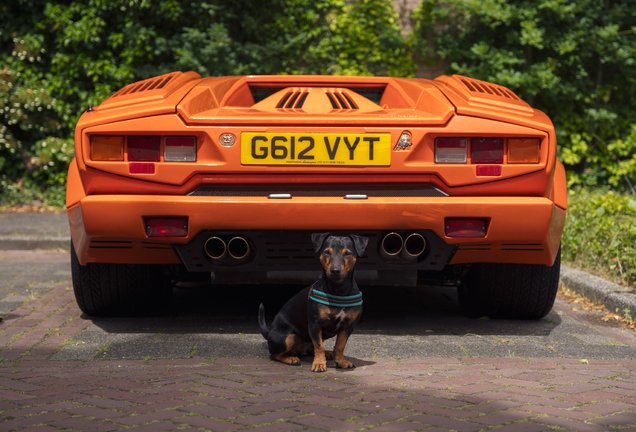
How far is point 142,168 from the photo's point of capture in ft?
10.9

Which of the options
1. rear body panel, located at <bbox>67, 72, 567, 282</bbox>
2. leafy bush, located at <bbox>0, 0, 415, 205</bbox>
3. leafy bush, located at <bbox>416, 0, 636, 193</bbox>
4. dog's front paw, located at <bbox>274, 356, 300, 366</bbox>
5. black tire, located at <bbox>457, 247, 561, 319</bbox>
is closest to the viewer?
dog's front paw, located at <bbox>274, 356, 300, 366</bbox>

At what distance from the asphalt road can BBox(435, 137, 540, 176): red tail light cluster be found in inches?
37.3

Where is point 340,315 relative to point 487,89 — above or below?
below

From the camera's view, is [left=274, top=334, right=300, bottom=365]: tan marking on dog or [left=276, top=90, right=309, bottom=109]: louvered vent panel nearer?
[left=274, top=334, right=300, bottom=365]: tan marking on dog

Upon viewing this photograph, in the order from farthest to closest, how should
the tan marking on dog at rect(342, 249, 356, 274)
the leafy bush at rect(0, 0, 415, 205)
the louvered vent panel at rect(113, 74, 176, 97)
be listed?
the leafy bush at rect(0, 0, 415, 205)
the louvered vent panel at rect(113, 74, 176, 97)
the tan marking on dog at rect(342, 249, 356, 274)

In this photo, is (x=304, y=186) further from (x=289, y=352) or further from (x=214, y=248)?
(x=289, y=352)

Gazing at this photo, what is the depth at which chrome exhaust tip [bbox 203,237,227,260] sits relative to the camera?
347 centimetres

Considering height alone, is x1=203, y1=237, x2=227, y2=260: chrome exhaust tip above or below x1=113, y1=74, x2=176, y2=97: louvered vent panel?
below

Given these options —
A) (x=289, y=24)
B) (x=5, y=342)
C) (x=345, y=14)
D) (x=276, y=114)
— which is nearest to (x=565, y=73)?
(x=345, y=14)

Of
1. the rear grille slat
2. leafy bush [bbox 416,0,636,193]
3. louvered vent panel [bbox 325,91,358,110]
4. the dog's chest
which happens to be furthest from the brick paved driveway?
leafy bush [bbox 416,0,636,193]

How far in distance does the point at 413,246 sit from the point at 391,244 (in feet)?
0.37

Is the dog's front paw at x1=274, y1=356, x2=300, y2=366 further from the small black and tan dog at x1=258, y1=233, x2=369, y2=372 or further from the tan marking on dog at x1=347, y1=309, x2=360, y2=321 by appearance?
the tan marking on dog at x1=347, y1=309, x2=360, y2=321

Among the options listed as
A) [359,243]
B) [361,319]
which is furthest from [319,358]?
[361,319]

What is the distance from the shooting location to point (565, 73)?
10.1m
